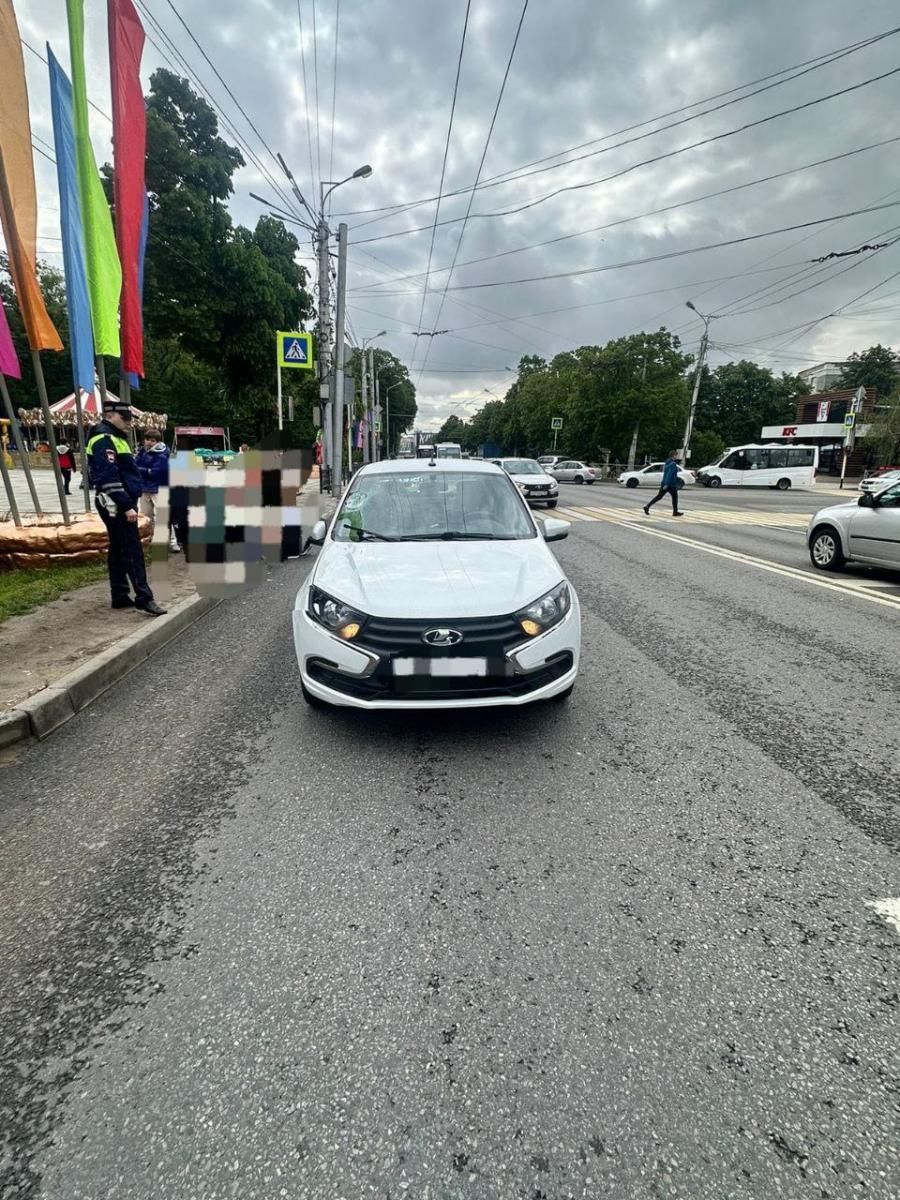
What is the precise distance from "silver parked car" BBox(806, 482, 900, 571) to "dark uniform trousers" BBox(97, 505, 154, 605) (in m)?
8.99

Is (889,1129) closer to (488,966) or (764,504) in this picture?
(488,966)

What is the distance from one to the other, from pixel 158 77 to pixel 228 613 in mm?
32998

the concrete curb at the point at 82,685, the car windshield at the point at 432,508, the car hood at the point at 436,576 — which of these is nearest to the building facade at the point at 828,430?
the car windshield at the point at 432,508

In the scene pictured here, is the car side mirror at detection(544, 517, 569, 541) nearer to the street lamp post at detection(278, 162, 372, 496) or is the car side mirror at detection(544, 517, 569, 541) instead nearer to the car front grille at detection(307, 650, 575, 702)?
the car front grille at detection(307, 650, 575, 702)

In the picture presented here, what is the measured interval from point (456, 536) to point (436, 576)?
0.76 meters

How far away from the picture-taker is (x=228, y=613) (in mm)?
6410

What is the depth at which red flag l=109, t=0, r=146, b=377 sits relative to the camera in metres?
7.22

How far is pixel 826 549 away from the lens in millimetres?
8922

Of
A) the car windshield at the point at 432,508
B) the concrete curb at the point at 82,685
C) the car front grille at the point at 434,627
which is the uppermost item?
the car windshield at the point at 432,508

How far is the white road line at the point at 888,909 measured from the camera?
7.03ft

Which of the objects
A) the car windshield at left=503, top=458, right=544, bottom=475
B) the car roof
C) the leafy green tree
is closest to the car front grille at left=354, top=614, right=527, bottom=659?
the car roof

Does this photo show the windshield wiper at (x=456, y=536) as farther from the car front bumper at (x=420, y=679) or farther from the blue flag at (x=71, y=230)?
the blue flag at (x=71, y=230)

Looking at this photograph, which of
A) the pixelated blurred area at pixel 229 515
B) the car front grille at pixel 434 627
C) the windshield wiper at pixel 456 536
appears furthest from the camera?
the pixelated blurred area at pixel 229 515

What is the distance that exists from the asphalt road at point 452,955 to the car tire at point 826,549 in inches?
226
